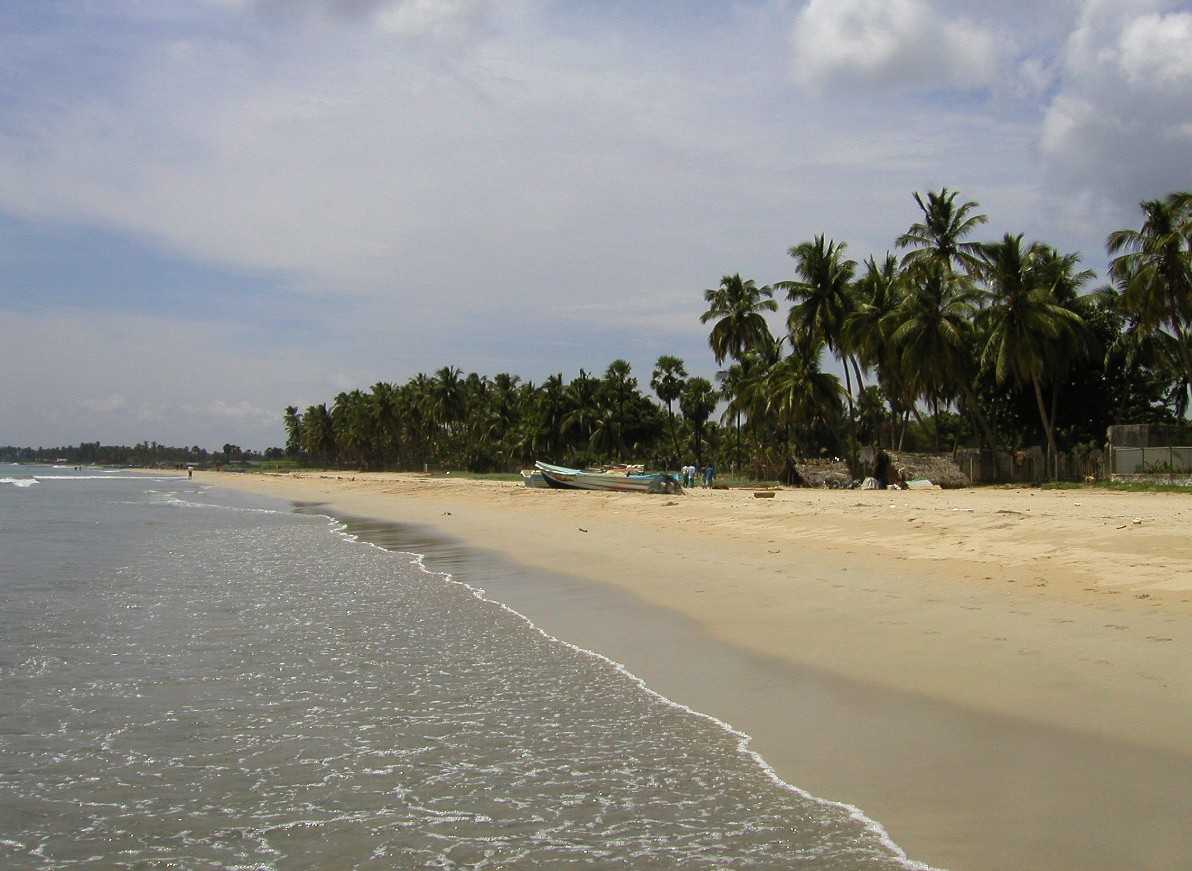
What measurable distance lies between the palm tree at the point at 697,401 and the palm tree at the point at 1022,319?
28656mm

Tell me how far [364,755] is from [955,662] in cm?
496

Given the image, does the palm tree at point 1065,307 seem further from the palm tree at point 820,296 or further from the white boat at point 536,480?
the white boat at point 536,480

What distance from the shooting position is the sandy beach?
4945 mm

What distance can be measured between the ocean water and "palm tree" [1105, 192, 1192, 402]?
31077 millimetres

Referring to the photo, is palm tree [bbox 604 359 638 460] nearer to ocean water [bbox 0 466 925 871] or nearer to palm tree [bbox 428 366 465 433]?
palm tree [bbox 428 366 465 433]

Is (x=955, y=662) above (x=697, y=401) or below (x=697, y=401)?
below

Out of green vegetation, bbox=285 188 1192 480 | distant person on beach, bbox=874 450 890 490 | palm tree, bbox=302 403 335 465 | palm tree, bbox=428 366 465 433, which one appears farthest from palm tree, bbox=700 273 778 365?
palm tree, bbox=302 403 335 465

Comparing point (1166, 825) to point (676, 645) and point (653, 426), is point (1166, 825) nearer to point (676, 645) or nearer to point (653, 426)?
point (676, 645)

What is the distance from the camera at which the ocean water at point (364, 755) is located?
487 cm

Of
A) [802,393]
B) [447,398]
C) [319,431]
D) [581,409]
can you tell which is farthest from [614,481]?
[319,431]

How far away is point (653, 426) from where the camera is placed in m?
69.2

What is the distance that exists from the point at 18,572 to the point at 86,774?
1257 centimetres

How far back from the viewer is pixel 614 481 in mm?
39938

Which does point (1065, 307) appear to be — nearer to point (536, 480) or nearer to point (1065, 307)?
point (1065, 307)
